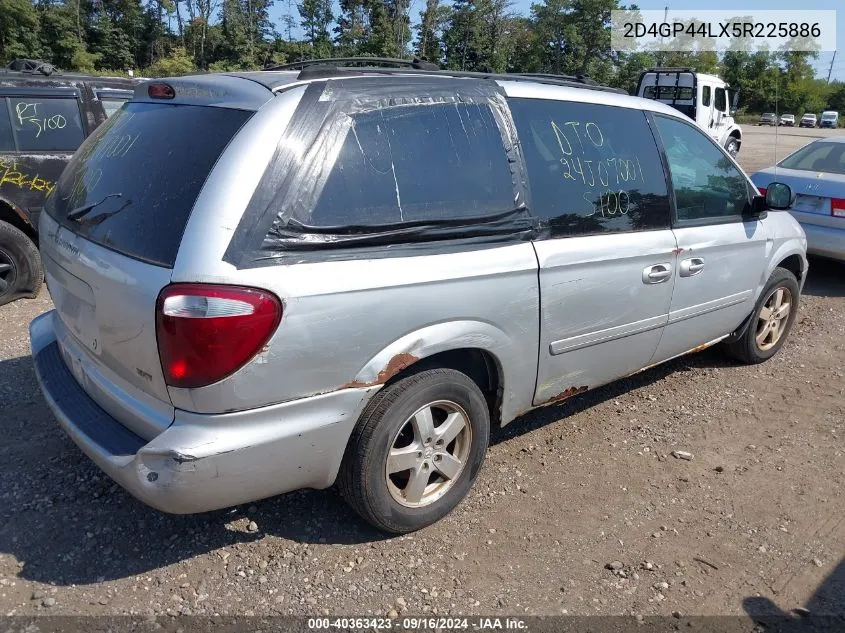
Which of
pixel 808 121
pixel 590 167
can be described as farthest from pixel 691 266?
pixel 808 121

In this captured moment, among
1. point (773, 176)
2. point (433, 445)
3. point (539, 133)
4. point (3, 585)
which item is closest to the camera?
point (3, 585)

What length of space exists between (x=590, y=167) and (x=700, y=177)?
3.50 ft

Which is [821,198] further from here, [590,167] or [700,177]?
[590,167]

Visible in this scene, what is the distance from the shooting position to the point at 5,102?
18.8 feet

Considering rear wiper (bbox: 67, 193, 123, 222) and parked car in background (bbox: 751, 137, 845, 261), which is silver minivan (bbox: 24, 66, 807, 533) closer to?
rear wiper (bbox: 67, 193, 123, 222)

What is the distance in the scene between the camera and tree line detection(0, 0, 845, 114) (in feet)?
129

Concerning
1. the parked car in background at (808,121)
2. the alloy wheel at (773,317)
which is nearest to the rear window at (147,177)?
the alloy wheel at (773,317)

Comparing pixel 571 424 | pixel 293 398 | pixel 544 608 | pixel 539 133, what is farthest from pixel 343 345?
pixel 571 424

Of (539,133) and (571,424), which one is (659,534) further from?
(539,133)

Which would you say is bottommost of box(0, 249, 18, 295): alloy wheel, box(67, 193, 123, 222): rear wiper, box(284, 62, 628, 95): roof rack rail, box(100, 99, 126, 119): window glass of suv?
box(0, 249, 18, 295): alloy wheel

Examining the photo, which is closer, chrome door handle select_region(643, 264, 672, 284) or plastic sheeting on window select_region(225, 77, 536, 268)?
plastic sheeting on window select_region(225, 77, 536, 268)

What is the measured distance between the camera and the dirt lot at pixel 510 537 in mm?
2582

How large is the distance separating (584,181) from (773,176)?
17.8 feet


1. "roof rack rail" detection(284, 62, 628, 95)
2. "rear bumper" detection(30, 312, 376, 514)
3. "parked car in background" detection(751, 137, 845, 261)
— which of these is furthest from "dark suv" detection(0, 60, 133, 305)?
"parked car in background" detection(751, 137, 845, 261)
